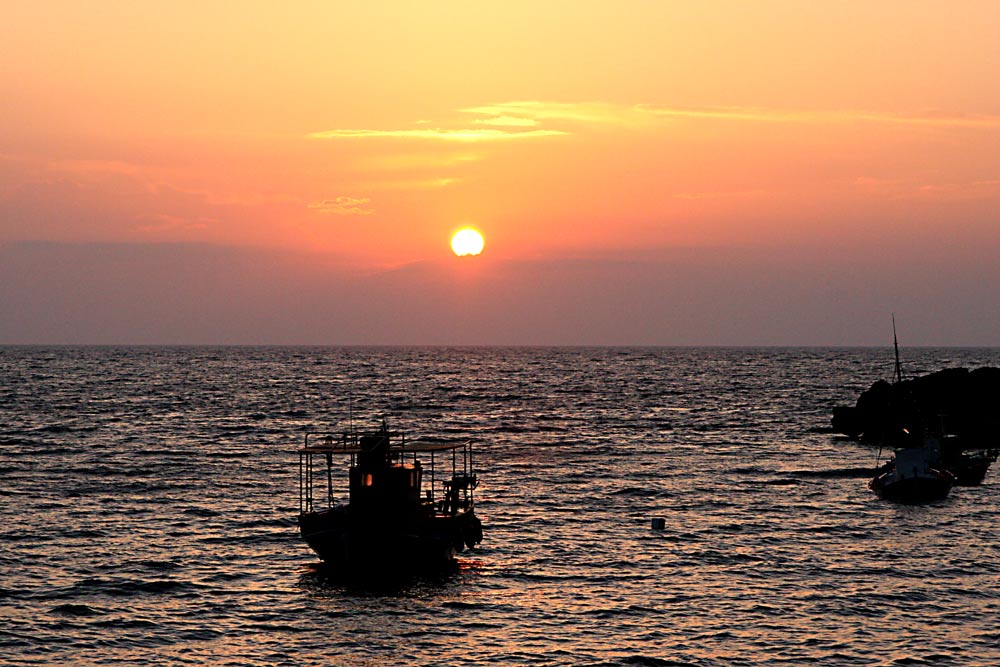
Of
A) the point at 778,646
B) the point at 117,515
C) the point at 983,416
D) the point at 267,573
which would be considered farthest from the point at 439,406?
the point at 778,646

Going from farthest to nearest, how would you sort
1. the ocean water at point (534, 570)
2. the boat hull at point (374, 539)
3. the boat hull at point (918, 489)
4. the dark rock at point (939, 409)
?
the dark rock at point (939, 409) < the boat hull at point (918, 489) < the boat hull at point (374, 539) < the ocean water at point (534, 570)

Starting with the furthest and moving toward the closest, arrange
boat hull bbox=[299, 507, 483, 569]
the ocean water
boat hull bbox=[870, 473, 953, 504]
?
boat hull bbox=[870, 473, 953, 504] < boat hull bbox=[299, 507, 483, 569] < the ocean water

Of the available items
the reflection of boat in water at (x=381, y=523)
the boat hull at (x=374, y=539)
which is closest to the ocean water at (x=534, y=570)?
the boat hull at (x=374, y=539)

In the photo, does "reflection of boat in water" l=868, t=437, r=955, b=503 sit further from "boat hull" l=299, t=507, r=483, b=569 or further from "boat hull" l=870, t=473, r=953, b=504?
"boat hull" l=299, t=507, r=483, b=569

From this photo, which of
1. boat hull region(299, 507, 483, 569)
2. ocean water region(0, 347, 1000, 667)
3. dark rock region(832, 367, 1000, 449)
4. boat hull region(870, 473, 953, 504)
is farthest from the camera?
dark rock region(832, 367, 1000, 449)

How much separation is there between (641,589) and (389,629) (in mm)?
11349

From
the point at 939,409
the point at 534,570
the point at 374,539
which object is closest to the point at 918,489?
the point at 534,570

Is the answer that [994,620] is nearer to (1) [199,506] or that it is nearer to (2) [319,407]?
(1) [199,506]

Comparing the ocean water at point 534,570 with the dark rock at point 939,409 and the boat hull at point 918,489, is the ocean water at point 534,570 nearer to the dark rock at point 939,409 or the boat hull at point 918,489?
the boat hull at point 918,489

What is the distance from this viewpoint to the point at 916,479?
68062mm

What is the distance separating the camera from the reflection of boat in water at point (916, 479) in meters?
67.9

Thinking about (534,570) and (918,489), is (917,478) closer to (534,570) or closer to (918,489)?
(918,489)

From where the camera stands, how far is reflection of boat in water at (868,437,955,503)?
223ft

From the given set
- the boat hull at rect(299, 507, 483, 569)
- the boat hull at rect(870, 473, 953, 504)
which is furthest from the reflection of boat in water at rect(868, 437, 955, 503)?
the boat hull at rect(299, 507, 483, 569)
